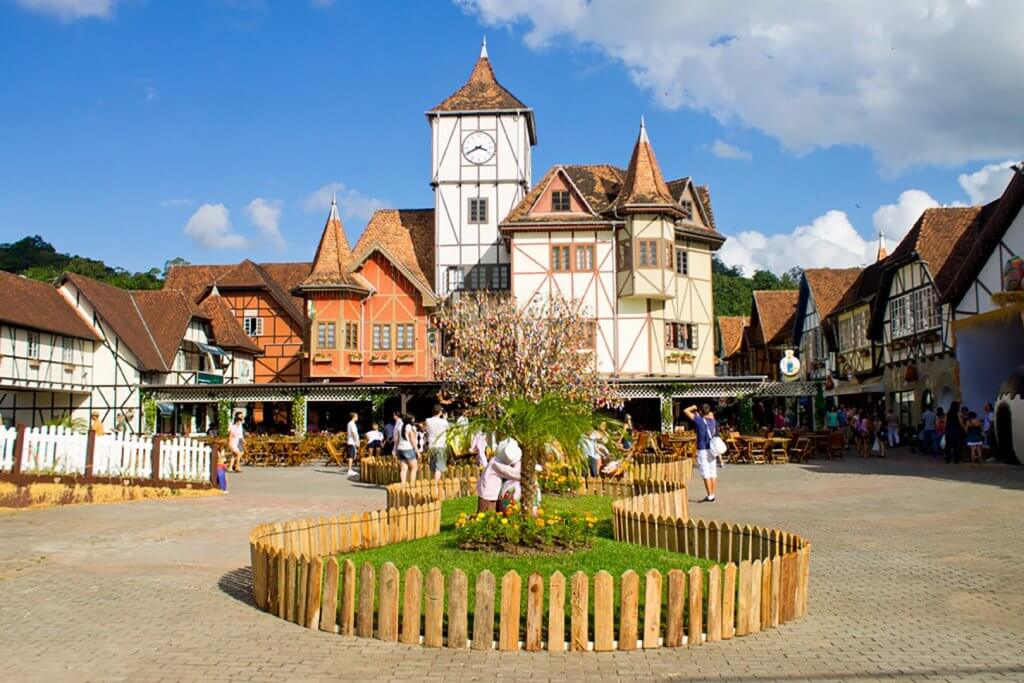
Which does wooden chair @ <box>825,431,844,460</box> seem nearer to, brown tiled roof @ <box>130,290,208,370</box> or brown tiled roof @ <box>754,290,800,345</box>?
brown tiled roof @ <box>754,290,800,345</box>

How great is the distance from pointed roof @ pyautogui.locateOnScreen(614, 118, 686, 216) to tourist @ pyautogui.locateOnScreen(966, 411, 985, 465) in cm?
1734

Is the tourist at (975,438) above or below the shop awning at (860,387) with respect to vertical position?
below

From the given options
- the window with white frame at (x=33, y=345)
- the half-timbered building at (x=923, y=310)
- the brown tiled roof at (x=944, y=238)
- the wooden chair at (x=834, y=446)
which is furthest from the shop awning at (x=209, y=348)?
the brown tiled roof at (x=944, y=238)

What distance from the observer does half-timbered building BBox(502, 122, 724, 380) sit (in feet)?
131

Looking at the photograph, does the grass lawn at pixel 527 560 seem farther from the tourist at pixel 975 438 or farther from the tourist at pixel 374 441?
the tourist at pixel 975 438

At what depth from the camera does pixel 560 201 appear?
41.3m

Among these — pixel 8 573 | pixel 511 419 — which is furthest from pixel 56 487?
pixel 511 419

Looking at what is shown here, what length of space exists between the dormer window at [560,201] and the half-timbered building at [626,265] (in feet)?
0.14

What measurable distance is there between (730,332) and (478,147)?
3398 centimetres

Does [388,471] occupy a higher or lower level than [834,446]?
lower

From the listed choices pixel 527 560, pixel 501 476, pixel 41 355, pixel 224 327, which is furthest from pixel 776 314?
pixel 527 560

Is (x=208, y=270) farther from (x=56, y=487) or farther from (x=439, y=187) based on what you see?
(x=56, y=487)

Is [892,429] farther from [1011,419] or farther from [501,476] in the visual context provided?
[501,476]

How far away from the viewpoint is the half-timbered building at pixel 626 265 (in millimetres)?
39969
